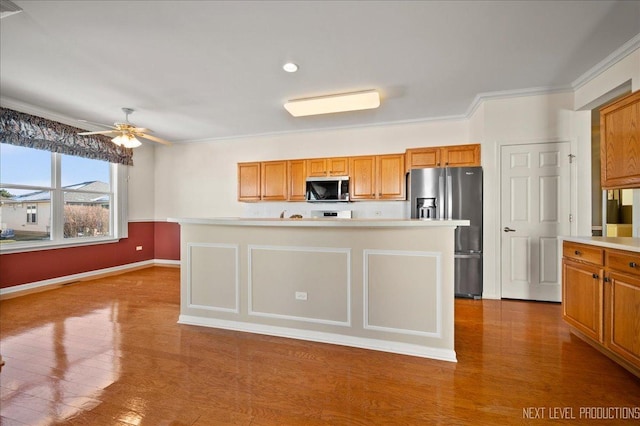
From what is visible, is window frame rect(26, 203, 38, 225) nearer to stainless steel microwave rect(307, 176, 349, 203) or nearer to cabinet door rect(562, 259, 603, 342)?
stainless steel microwave rect(307, 176, 349, 203)

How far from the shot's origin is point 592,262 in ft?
7.36

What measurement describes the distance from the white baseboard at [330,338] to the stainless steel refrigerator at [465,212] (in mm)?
1838

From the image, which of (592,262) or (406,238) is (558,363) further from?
(406,238)

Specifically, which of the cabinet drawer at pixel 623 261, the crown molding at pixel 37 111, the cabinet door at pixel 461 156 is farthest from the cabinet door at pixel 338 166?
the crown molding at pixel 37 111

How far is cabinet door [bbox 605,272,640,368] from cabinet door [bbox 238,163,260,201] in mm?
4653

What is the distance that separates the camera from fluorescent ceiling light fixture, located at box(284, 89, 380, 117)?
3476 mm

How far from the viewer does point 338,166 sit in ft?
15.8

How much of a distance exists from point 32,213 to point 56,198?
358 millimetres

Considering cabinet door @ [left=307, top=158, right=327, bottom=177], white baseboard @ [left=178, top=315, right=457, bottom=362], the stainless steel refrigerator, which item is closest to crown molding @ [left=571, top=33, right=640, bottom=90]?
the stainless steel refrigerator

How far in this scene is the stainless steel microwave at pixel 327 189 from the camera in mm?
4723

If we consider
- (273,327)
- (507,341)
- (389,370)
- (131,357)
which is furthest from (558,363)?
(131,357)

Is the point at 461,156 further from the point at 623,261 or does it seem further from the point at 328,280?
the point at 328,280

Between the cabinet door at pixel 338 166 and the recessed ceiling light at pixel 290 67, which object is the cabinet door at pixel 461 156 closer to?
the cabinet door at pixel 338 166

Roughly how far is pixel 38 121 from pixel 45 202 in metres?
1.17
